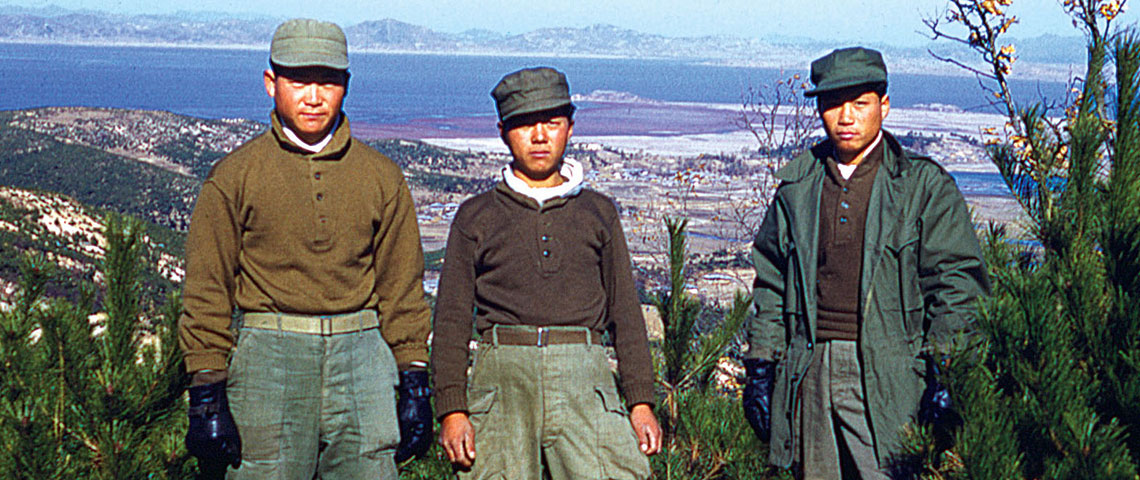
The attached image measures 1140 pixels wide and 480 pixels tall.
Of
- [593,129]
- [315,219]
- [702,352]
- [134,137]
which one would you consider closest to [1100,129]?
[702,352]

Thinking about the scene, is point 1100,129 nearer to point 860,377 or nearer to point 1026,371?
point 1026,371

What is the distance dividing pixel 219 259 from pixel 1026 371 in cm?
231

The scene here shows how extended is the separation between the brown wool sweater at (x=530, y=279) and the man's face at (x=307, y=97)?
0.54 m

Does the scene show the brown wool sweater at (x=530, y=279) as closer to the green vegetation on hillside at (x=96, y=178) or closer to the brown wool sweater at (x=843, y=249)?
the brown wool sweater at (x=843, y=249)

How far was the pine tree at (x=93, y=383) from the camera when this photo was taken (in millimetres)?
3701

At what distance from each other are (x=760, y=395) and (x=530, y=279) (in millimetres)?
885

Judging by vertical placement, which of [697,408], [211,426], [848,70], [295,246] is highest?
[848,70]

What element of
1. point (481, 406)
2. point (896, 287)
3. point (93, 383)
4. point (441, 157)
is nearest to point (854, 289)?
point (896, 287)

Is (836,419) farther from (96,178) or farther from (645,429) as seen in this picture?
(96,178)

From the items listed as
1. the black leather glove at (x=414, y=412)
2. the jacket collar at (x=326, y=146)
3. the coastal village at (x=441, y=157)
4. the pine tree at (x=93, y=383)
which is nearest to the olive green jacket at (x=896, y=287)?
the black leather glove at (x=414, y=412)

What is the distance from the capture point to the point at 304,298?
→ 3.42m

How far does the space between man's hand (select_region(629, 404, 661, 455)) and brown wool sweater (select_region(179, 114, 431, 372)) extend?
0.72 metres

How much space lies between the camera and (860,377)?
3512 millimetres

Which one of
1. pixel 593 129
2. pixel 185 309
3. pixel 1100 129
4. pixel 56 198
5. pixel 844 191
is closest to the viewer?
pixel 1100 129
